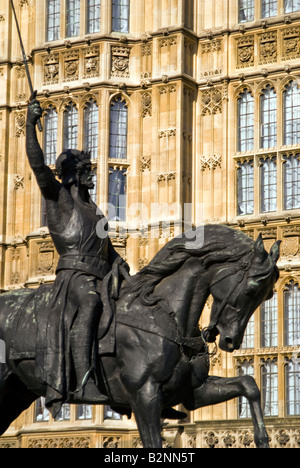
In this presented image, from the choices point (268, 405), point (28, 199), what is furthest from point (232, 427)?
point (28, 199)

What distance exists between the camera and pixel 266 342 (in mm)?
25297

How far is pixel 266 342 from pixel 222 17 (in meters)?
7.26

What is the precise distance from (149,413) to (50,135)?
17.9 meters

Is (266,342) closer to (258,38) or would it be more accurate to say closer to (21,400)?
(258,38)

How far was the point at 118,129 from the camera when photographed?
90.1 ft

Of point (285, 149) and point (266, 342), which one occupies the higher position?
point (285, 149)

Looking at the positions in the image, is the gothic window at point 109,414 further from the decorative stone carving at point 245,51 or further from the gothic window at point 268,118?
the decorative stone carving at point 245,51

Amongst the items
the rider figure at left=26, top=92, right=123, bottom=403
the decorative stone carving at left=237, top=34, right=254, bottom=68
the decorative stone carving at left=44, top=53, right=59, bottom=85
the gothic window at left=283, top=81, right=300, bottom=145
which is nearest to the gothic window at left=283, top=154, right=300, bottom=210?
the gothic window at left=283, top=81, right=300, bottom=145

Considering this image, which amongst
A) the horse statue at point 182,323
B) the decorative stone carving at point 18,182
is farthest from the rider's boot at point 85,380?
the decorative stone carving at point 18,182

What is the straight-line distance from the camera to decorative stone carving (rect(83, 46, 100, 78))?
2755 cm

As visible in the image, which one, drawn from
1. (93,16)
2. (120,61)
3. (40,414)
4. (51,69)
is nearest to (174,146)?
(120,61)

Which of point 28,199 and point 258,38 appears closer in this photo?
point 258,38
